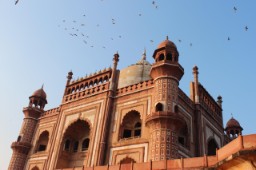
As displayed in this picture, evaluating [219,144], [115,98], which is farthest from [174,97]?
[219,144]

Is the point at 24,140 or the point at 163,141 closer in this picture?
the point at 163,141

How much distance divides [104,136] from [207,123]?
→ 753 cm

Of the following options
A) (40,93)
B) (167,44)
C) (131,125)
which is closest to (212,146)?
(131,125)

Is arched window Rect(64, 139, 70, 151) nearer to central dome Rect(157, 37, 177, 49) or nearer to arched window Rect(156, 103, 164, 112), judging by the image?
arched window Rect(156, 103, 164, 112)

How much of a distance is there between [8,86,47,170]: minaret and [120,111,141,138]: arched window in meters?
8.98

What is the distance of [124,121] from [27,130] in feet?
31.5

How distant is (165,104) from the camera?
1697 centimetres

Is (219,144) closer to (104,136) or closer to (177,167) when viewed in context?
(104,136)

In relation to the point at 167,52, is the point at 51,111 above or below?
below

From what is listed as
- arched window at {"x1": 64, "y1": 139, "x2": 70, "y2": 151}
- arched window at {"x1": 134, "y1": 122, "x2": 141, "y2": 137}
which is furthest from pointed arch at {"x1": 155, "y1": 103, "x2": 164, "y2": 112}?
arched window at {"x1": 64, "y1": 139, "x2": 70, "y2": 151}

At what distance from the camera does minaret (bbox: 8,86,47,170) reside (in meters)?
23.1

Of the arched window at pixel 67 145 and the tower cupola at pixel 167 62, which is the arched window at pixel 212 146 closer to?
the tower cupola at pixel 167 62

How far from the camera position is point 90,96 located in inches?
851

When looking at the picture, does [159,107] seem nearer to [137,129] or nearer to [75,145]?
[137,129]
